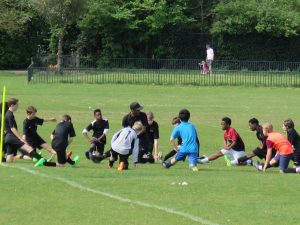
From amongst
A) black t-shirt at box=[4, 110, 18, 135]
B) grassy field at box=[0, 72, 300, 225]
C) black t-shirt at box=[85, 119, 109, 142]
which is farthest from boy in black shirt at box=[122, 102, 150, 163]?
black t-shirt at box=[4, 110, 18, 135]

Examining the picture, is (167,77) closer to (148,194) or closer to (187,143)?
(187,143)

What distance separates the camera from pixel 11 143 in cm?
1720

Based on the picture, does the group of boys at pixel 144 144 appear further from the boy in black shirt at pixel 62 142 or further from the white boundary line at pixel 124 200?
the white boundary line at pixel 124 200

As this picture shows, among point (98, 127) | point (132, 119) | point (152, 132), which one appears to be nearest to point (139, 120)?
point (132, 119)

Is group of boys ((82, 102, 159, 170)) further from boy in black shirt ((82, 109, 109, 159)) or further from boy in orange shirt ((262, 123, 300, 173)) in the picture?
boy in orange shirt ((262, 123, 300, 173))

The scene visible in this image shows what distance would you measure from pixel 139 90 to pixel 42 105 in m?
10.4

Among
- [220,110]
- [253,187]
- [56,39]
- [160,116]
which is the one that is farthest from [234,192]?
[56,39]

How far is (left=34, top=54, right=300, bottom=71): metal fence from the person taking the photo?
164ft

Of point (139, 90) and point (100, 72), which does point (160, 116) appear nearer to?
point (139, 90)

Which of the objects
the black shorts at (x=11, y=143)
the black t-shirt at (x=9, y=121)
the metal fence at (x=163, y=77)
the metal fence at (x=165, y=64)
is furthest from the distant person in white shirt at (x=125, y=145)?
the metal fence at (x=165, y=64)

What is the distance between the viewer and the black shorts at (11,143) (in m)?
17.2

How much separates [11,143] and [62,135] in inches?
42.7

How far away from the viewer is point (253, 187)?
1338 cm

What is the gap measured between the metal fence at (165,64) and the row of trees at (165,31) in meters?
3.09
